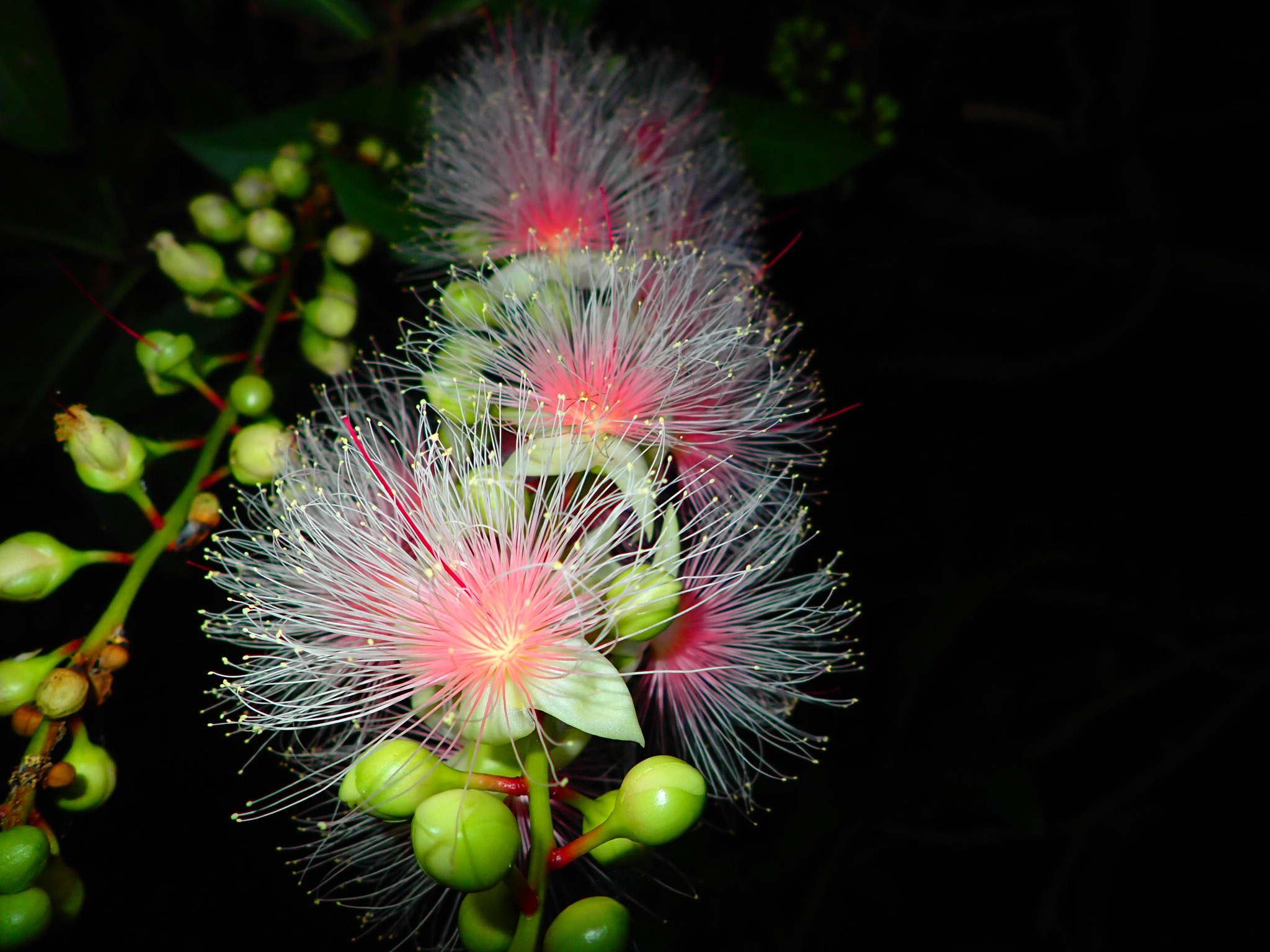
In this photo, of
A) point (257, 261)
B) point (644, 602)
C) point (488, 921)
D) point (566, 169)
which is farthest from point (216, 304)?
point (488, 921)

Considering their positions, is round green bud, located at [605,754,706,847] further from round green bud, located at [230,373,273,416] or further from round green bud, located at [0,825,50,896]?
round green bud, located at [230,373,273,416]

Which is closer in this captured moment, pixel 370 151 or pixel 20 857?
pixel 20 857

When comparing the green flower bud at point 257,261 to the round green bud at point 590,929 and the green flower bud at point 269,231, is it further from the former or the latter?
the round green bud at point 590,929

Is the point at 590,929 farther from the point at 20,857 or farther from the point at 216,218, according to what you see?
the point at 216,218

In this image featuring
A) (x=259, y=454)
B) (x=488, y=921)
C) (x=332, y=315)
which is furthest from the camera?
(x=332, y=315)

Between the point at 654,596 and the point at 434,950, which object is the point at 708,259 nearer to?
the point at 654,596

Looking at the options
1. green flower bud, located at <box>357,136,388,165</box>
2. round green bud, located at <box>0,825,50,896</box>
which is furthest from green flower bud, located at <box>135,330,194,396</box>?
round green bud, located at <box>0,825,50,896</box>

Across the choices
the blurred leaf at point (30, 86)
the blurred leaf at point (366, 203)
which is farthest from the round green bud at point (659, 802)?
the blurred leaf at point (30, 86)
